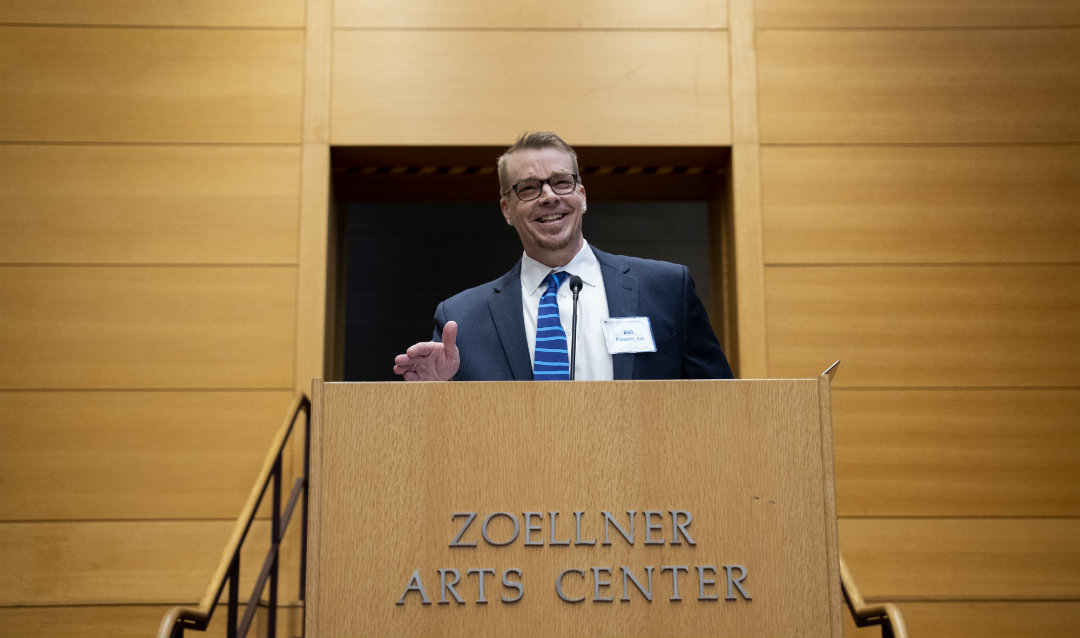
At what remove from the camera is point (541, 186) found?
8.77 feet

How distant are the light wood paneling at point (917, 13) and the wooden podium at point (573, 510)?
11.1 feet

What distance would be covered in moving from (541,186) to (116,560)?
2639 millimetres

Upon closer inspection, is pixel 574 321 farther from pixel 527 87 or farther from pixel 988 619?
pixel 988 619

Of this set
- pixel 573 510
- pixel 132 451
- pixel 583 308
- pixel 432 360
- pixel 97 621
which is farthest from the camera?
pixel 132 451

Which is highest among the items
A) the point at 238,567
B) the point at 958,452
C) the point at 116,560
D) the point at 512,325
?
the point at 512,325

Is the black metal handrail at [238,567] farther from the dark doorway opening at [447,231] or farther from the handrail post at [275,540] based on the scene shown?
the dark doorway opening at [447,231]

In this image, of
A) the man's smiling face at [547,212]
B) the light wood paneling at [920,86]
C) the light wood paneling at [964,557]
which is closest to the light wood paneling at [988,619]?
the light wood paneling at [964,557]

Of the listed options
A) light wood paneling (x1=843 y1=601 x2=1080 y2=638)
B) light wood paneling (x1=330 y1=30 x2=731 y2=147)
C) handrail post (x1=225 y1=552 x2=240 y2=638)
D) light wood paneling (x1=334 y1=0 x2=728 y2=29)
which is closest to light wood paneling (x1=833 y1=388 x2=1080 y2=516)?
light wood paneling (x1=843 y1=601 x2=1080 y2=638)

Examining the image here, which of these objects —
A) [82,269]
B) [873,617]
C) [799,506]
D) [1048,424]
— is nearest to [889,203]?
[1048,424]

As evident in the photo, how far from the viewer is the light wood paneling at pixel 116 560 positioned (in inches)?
164

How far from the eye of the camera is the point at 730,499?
1704 millimetres

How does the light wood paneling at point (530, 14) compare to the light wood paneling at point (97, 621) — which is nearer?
the light wood paneling at point (97, 621)

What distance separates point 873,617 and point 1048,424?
2.39m

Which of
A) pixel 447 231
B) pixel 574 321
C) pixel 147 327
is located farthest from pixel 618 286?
pixel 447 231
